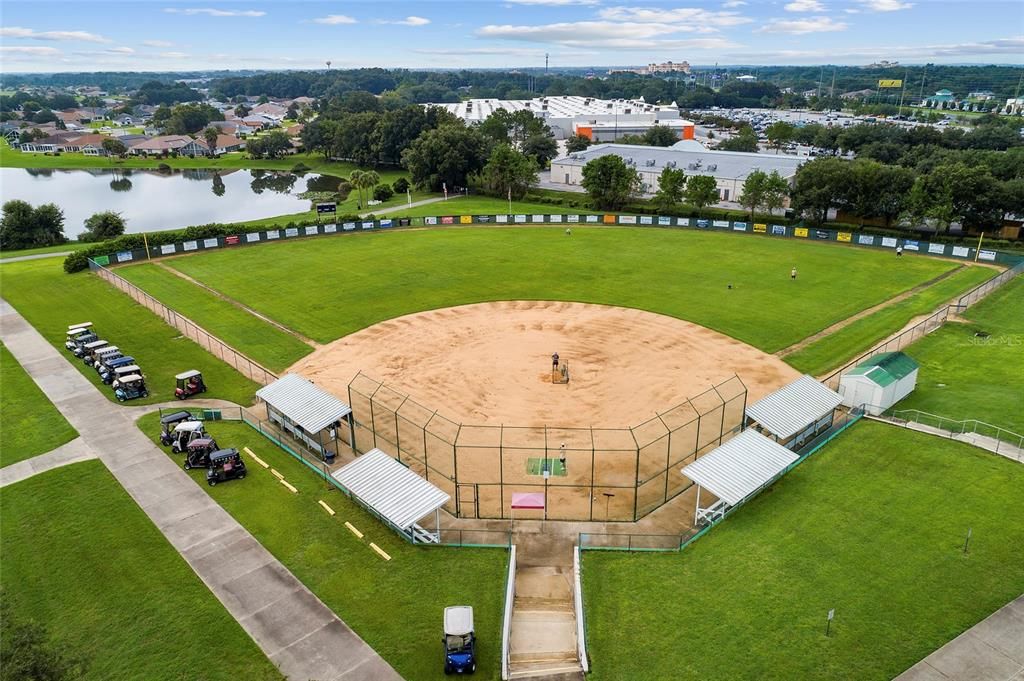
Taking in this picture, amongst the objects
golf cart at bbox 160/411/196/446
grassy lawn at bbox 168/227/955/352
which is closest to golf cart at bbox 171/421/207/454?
golf cart at bbox 160/411/196/446

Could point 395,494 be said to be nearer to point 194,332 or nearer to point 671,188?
point 194,332

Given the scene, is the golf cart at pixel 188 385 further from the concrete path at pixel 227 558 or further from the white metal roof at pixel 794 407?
the white metal roof at pixel 794 407

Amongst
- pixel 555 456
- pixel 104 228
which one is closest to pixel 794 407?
pixel 555 456

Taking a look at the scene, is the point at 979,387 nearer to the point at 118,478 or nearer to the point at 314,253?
the point at 118,478

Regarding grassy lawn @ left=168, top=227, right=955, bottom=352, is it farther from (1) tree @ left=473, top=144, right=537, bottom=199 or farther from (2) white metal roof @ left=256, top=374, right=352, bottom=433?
(1) tree @ left=473, top=144, right=537, bottom=199

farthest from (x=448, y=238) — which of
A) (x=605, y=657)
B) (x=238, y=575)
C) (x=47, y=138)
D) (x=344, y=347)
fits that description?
(x=47, y=138)

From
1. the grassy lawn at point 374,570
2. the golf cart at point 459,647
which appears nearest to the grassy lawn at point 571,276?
the grassy lawn at point 374,570
